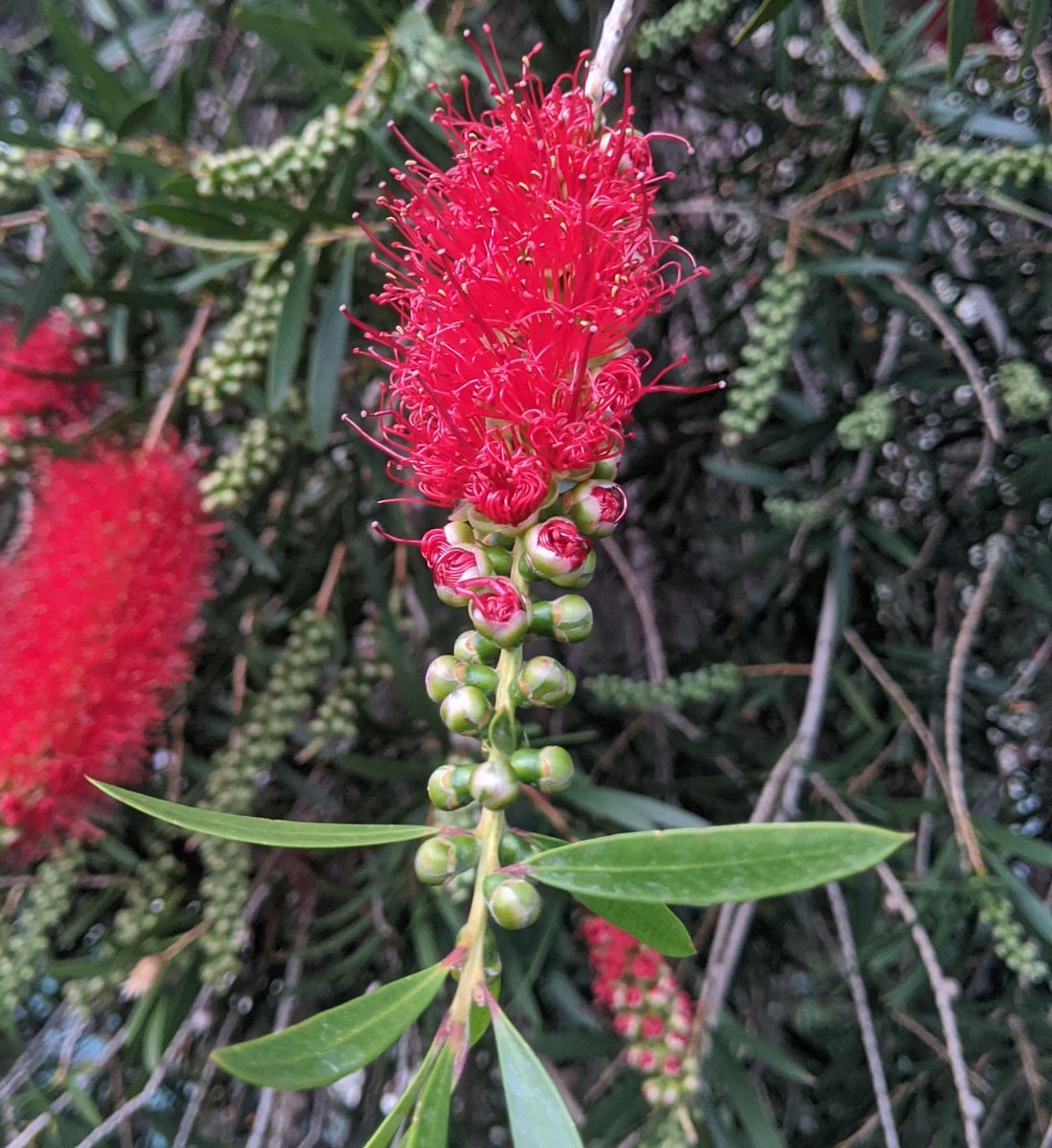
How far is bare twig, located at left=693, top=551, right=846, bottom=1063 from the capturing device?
91cm

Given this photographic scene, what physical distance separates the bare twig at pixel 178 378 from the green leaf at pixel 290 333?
8.9 inches

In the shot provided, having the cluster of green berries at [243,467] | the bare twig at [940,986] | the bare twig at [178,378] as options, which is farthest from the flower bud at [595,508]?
the bare twig at [178,378]

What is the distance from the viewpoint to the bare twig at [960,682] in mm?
910

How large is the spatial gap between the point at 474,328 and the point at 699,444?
865 millimetres

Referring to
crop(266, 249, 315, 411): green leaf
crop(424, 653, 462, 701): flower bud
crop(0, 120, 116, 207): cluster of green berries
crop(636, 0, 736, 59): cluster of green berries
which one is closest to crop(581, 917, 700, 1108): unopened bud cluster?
crop(424, 653, 462, 701): flower bud

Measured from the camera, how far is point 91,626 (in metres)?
0.97

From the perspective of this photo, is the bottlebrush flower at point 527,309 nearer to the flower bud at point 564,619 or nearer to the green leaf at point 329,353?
the flower bud at point 564,619

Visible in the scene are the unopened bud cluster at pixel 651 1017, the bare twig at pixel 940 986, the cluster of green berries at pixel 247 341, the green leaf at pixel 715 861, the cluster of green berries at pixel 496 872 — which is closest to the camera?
the green leaf at pixel 715 861

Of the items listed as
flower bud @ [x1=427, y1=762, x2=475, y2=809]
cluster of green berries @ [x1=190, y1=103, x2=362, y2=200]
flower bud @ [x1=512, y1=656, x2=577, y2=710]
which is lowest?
flower bud @ [x1=427, y1=762, x2=475, y2=809]

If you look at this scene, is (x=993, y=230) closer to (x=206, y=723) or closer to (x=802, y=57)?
(x=802, y=57)

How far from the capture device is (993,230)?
1.19 metres

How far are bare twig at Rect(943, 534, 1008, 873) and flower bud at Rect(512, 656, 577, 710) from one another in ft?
2.09

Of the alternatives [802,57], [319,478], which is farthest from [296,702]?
[802,57]

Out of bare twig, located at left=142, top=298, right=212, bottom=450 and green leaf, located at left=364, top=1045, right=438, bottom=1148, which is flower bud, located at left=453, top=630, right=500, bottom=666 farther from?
bare twig, located at left=142, top=298, right=212, bottom=450
